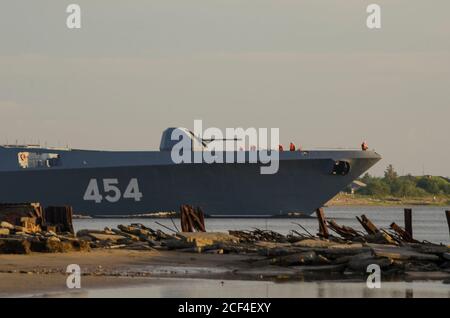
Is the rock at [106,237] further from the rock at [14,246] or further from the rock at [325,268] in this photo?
the rock at [325,268]

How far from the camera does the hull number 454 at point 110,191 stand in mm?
76562

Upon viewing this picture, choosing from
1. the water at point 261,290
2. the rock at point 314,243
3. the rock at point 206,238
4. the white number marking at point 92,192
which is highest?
the white number marking at point 92,192

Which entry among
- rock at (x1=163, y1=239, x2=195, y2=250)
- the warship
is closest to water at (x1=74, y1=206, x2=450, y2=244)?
the warship

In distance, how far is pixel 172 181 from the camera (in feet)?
246

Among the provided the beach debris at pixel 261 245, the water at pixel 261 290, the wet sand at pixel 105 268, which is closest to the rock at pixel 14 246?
the beach debris at pixel 261 245

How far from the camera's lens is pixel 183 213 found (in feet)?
112

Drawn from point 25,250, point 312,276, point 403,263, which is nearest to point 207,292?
point 312,276

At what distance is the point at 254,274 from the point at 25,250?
582cm

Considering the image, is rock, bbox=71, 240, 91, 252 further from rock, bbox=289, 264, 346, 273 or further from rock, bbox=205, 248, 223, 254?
rock, bbox=289, 264, 346, 273

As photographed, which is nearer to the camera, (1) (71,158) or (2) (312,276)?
(2) (312,276)

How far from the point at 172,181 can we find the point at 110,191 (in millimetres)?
5585

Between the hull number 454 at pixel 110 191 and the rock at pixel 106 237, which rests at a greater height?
the hull number 454 at pixel 110 191

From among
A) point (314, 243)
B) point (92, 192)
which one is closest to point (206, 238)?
point (314, 243)
